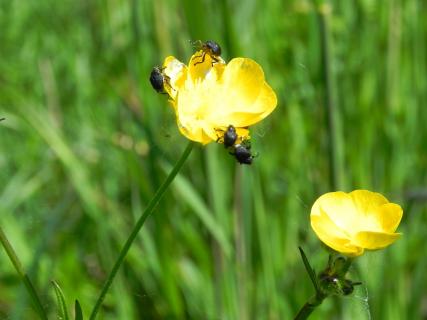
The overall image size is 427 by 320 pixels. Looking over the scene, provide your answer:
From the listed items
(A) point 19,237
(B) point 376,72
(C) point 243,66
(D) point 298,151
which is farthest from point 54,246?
(C) point 243,66

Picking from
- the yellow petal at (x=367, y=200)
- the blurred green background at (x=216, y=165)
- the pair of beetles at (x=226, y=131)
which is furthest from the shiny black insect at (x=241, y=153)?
the blurred green background at (x=216, y=165)

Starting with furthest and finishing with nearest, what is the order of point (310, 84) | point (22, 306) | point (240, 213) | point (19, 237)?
point (310, 84), point (19, 237), point (240, 213), point (22, 306)

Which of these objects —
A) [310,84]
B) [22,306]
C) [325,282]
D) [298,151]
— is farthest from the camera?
[310,84]

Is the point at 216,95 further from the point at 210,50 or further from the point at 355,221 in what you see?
the point at 355,221

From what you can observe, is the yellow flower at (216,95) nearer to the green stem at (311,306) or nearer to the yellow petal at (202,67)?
the yellow petal at (202,67)

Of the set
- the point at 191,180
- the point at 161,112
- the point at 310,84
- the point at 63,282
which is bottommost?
the point at 63,282

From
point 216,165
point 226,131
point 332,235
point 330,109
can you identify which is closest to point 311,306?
point 332,235

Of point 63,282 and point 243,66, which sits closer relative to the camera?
point 243,66

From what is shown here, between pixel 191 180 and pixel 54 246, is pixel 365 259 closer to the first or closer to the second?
pixel 191 180
